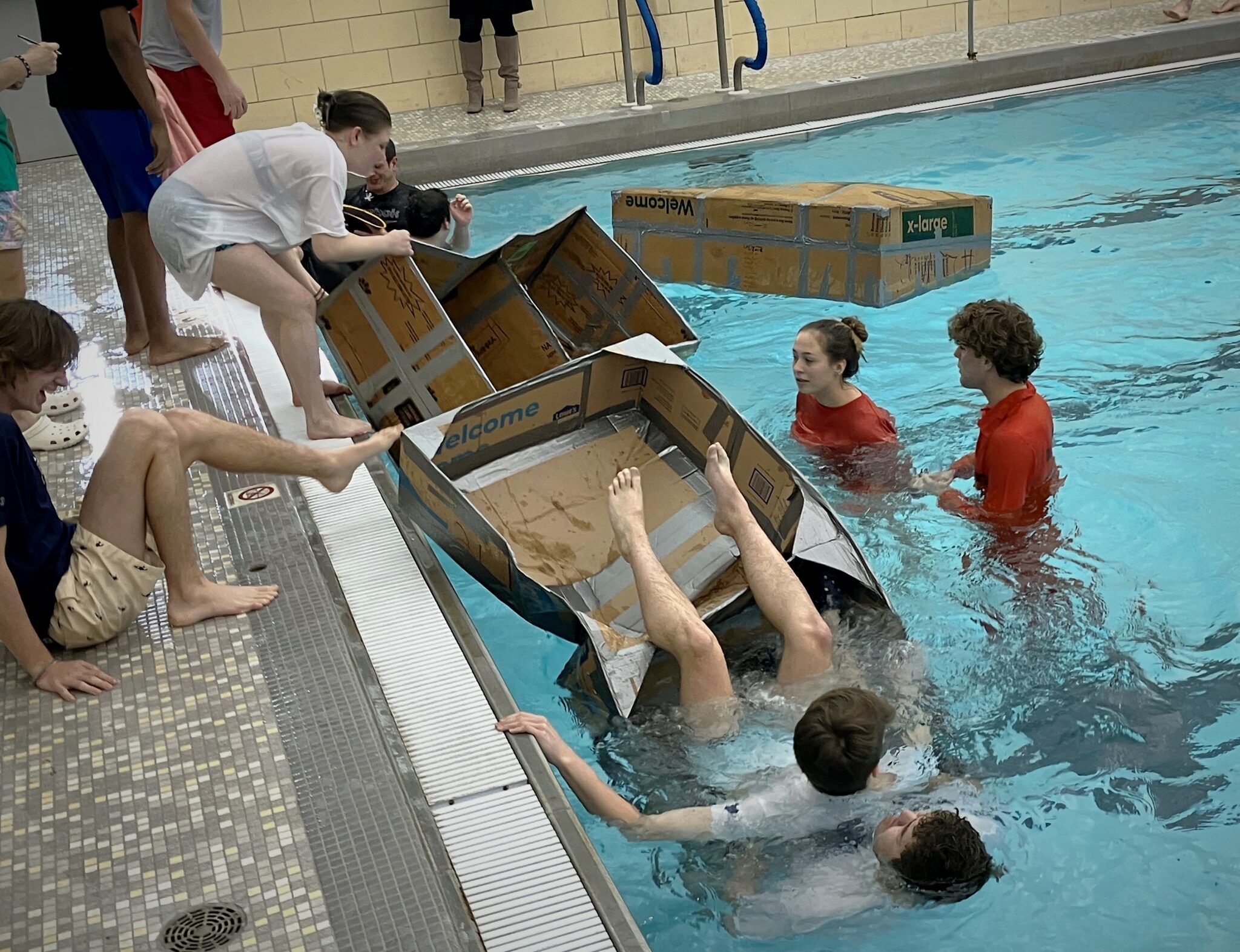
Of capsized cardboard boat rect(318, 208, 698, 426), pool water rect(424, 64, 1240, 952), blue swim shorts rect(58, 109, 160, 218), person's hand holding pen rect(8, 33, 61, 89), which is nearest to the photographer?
pool water rect(424, 64, 1240, 952)

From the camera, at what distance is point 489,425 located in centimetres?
354

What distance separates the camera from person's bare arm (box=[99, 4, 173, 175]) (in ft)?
12.7

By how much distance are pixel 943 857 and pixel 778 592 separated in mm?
810

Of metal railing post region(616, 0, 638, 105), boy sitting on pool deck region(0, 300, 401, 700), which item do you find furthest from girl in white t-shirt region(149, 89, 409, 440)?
metal railing post region(616, 0, 638, 105)

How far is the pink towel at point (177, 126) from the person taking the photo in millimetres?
4582

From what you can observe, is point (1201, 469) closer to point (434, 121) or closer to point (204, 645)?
point (204, 645)

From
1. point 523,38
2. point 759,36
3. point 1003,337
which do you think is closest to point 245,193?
point 1003,337

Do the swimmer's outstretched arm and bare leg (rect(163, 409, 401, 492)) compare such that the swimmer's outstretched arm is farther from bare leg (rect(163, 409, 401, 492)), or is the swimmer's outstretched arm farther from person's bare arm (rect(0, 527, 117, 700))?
bare leg (rect(163, 409, 401, 492))

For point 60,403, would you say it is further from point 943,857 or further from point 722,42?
point 722,42

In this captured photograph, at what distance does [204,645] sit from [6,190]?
8.01ft

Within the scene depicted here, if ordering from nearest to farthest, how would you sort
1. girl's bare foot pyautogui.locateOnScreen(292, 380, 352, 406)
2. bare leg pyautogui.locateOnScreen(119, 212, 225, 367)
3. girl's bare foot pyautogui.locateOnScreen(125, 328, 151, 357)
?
bare leg pyautogui.locateOnScreen(119, 212, 225, 367) < girl's bare foot pyautogui.locateOnScreen(292, 380, 352, 406) < girl's bare foot pyautogui.locateOnScreen(125, 328, 151, 357)

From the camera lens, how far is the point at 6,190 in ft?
14.4

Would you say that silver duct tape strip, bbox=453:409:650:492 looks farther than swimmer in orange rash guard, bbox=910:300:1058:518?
Yes

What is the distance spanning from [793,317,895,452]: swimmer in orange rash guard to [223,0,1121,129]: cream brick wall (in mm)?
6534
